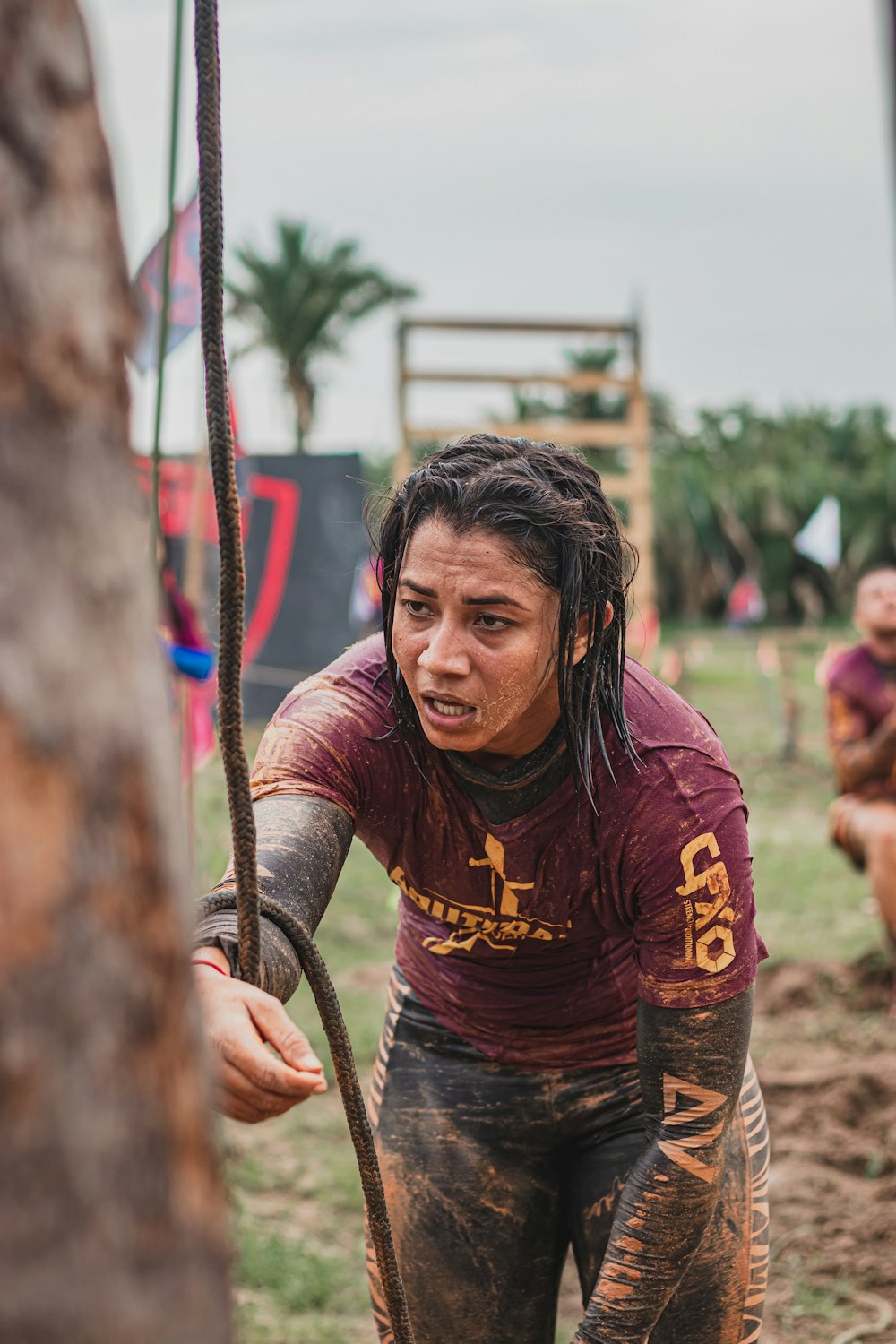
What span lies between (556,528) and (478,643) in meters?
0.22

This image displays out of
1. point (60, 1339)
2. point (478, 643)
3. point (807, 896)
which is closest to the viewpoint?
point (60, 1339)

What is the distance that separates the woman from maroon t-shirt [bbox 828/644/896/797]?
146 inches

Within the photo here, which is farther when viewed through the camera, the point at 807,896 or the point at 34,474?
the point at 807,896

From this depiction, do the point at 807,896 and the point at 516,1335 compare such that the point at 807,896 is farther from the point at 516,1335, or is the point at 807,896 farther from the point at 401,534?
the point at 401,534

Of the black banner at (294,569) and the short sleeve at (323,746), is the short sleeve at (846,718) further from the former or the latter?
the short sleeve at (323,746)

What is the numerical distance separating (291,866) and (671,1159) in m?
0.70

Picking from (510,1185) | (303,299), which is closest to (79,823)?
(510,1185)

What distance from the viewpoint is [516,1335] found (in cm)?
230

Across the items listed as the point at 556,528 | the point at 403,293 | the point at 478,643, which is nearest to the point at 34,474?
the point at 478,643

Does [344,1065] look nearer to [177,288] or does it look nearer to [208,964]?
[208,964]

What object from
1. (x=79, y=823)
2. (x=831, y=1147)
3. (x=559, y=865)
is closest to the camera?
(x=79, y=823)

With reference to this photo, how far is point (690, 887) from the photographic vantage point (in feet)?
6.22

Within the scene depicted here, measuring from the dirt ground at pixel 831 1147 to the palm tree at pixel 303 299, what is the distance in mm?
21420

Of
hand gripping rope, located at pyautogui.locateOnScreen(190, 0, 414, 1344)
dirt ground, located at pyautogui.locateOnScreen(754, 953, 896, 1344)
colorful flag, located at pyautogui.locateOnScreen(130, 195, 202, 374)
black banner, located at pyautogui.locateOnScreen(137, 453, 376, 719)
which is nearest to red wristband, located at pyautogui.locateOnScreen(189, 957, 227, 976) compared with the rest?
hand gripping rope, located at pyautogui.locateOnScreen(190, 0, 414, 1344)
